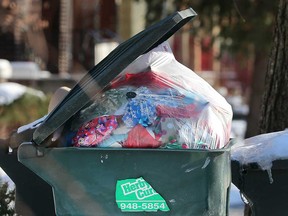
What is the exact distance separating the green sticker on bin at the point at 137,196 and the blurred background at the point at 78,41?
24.6ft

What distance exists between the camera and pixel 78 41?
18.8 metres

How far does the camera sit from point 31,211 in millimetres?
3555

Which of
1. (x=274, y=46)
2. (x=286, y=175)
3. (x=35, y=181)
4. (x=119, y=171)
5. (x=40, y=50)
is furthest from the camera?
(x=40, y=50)

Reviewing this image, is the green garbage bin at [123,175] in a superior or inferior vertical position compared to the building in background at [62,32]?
superior

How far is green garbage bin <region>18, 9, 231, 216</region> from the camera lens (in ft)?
9.65

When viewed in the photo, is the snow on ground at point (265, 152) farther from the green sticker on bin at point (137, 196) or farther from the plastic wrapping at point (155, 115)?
the green sticker on bin at point (137, 196)

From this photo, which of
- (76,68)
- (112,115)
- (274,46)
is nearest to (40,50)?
(76,68)

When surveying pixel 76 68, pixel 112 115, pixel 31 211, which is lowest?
pixel 76 68

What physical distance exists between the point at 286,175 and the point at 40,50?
15.2 metres

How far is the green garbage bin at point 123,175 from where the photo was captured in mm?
2941

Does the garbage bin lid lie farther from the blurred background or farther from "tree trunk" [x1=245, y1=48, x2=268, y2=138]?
"tree trunk" [x1=245, y1=48, x2=268, y2=138]

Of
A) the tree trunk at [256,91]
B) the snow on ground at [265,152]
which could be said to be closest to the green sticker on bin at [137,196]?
the snow on ground at [265,152]

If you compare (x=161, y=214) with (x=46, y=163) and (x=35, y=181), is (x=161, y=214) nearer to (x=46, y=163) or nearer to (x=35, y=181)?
(x=46, y=163)

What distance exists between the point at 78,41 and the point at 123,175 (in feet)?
52.8
